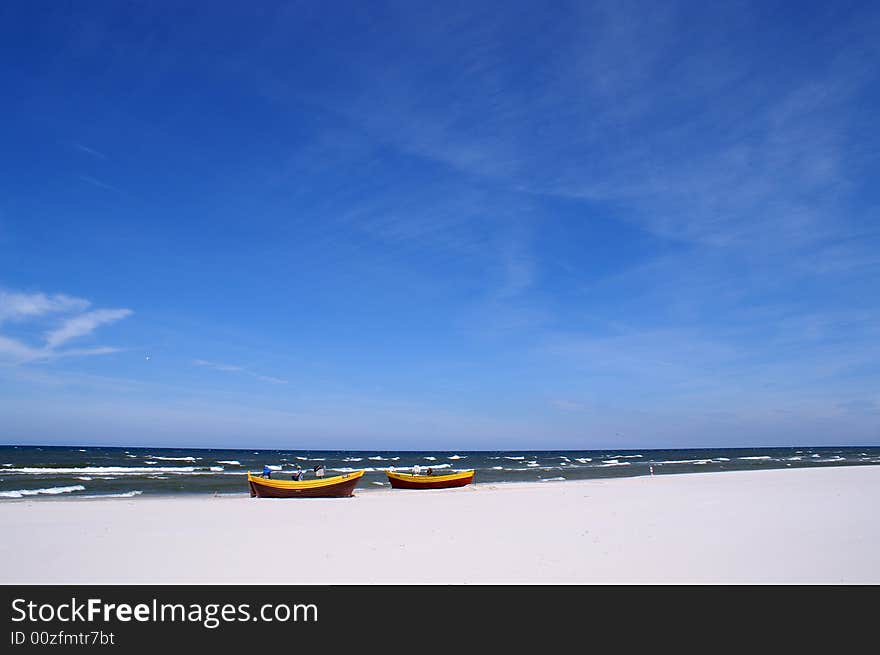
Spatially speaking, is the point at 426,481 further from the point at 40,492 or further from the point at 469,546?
the point at 469,546

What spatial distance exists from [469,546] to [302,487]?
17.1 metres

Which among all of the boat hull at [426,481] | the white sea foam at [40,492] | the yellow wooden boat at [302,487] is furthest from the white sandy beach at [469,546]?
the boat hull at [426,481]

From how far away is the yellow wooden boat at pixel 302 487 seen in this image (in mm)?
24391

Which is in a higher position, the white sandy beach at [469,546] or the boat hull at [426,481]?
the white sandy beach at [469,546]

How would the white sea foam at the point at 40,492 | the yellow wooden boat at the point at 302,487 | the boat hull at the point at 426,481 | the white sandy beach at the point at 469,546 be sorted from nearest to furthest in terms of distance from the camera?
1. the white sandy beach at the point at 469,546
2. the yellow wooden boat at the point at 302,487
3. the white sea foam at the point at 40,492
4. the boat hull at the point at 426,481

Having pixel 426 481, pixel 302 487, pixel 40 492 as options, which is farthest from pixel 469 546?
pixel 40 492

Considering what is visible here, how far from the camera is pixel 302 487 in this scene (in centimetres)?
2480

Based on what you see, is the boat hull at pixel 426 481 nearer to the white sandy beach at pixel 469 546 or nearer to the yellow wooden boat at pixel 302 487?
the yellow wooden boat at pixel 302 487

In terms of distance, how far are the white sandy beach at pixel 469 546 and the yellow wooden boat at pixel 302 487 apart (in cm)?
963

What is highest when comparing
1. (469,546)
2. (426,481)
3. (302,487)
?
(469,546)

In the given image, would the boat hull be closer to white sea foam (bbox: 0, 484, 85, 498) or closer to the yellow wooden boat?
the yellow wooden boat
